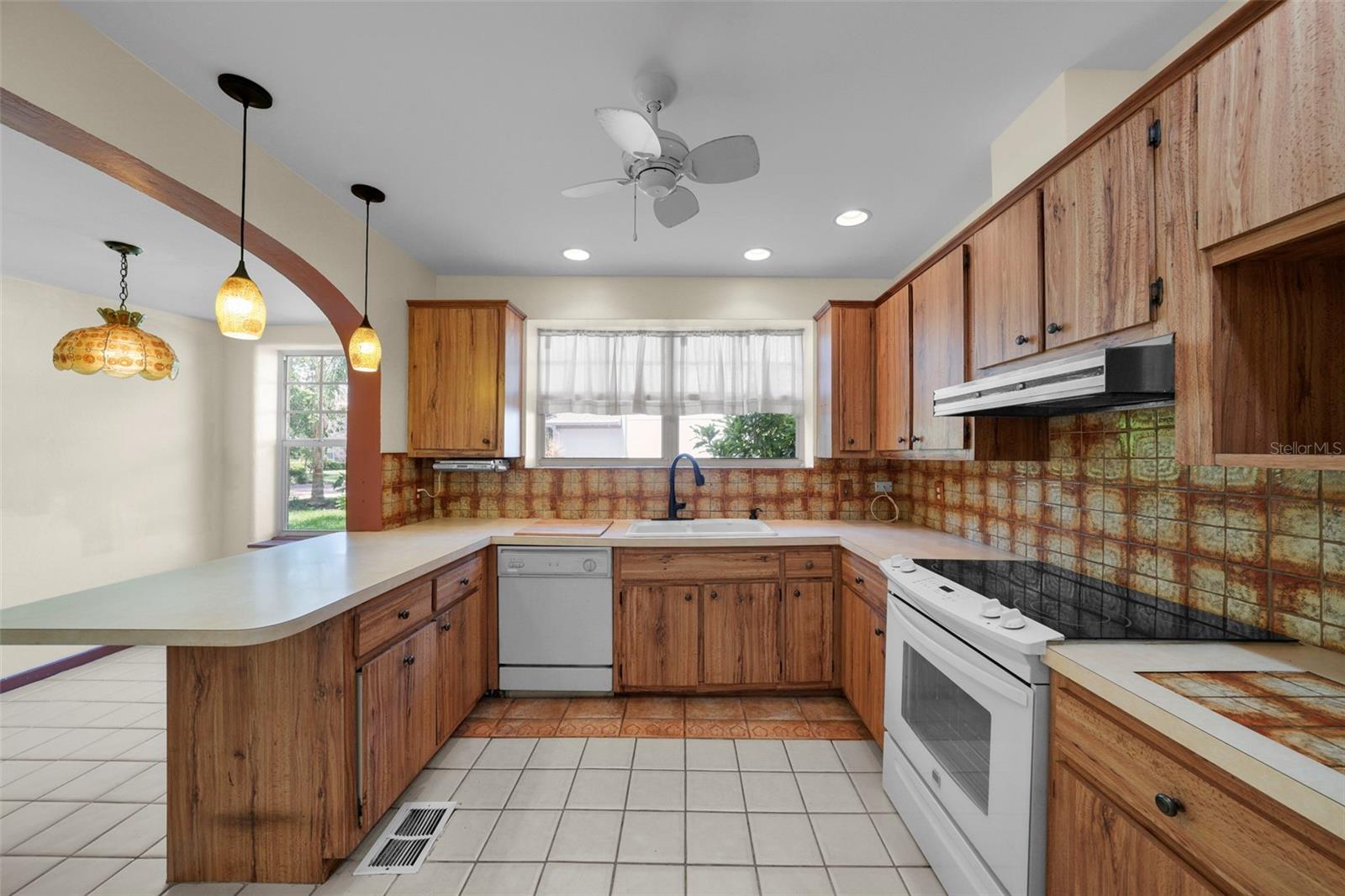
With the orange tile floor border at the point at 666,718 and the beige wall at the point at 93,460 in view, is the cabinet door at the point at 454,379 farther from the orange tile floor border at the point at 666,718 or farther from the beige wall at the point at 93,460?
the beige wall at the point at 93,460

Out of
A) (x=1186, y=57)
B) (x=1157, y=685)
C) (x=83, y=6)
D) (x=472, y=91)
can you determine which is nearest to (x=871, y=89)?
(x=1186, y=57)

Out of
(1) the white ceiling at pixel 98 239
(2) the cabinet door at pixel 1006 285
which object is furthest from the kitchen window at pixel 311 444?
(2) the cabinet door at pixel 1006 285

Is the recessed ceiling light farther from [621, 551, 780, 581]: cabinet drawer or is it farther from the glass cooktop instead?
[621, 551, 780, 581]: cabinet drawer

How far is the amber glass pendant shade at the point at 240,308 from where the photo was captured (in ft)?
5.42

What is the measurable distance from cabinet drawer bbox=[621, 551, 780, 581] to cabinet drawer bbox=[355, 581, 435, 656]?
100 centimetres

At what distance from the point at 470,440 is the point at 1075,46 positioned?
313 centimetres

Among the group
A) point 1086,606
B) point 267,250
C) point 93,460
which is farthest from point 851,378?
point 93,460

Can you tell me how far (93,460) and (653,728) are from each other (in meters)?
4.19

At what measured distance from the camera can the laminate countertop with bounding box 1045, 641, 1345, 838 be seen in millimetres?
713

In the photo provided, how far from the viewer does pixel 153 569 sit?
155 inches

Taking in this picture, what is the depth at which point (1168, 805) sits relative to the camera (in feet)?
2.93

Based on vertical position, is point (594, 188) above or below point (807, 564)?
above

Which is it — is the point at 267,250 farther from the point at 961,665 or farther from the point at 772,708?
the point at 772,708

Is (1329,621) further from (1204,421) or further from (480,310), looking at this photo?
(480,310)
